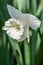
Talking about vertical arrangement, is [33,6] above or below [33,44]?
above

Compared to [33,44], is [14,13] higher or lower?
higher

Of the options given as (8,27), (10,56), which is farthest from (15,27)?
(10,56)

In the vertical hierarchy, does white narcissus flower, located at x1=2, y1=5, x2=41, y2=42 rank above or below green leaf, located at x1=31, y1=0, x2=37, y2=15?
below

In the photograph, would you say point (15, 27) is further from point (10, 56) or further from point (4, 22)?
point (10, 56)

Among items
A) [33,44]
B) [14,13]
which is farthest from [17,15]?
[33,44]

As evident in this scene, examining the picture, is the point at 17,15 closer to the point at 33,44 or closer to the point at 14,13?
the point at 14,13
